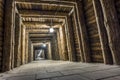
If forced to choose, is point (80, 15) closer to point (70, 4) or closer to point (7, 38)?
point (70, 4)

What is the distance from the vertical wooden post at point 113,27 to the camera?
432 cm

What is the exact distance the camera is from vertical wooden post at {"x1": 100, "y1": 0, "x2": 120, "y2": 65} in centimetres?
432

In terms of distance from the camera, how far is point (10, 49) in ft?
17.7

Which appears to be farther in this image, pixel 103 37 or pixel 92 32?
pixel 92 32

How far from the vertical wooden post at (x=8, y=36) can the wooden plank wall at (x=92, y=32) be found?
440cm

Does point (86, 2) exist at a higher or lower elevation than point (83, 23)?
higher

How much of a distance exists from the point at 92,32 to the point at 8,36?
4.55 metres

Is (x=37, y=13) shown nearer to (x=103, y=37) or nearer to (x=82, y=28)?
(x=82, y=28)

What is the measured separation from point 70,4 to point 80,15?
118 cm

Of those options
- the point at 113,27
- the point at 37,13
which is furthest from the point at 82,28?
the point at 37,13

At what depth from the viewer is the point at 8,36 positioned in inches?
215

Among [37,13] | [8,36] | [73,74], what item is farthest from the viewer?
[37,13]

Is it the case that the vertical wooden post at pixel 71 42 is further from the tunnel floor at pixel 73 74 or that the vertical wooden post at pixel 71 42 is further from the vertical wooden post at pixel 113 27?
the vertical wooden post at pixel 113 27

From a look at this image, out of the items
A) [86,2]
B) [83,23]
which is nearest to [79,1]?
[86,2]
